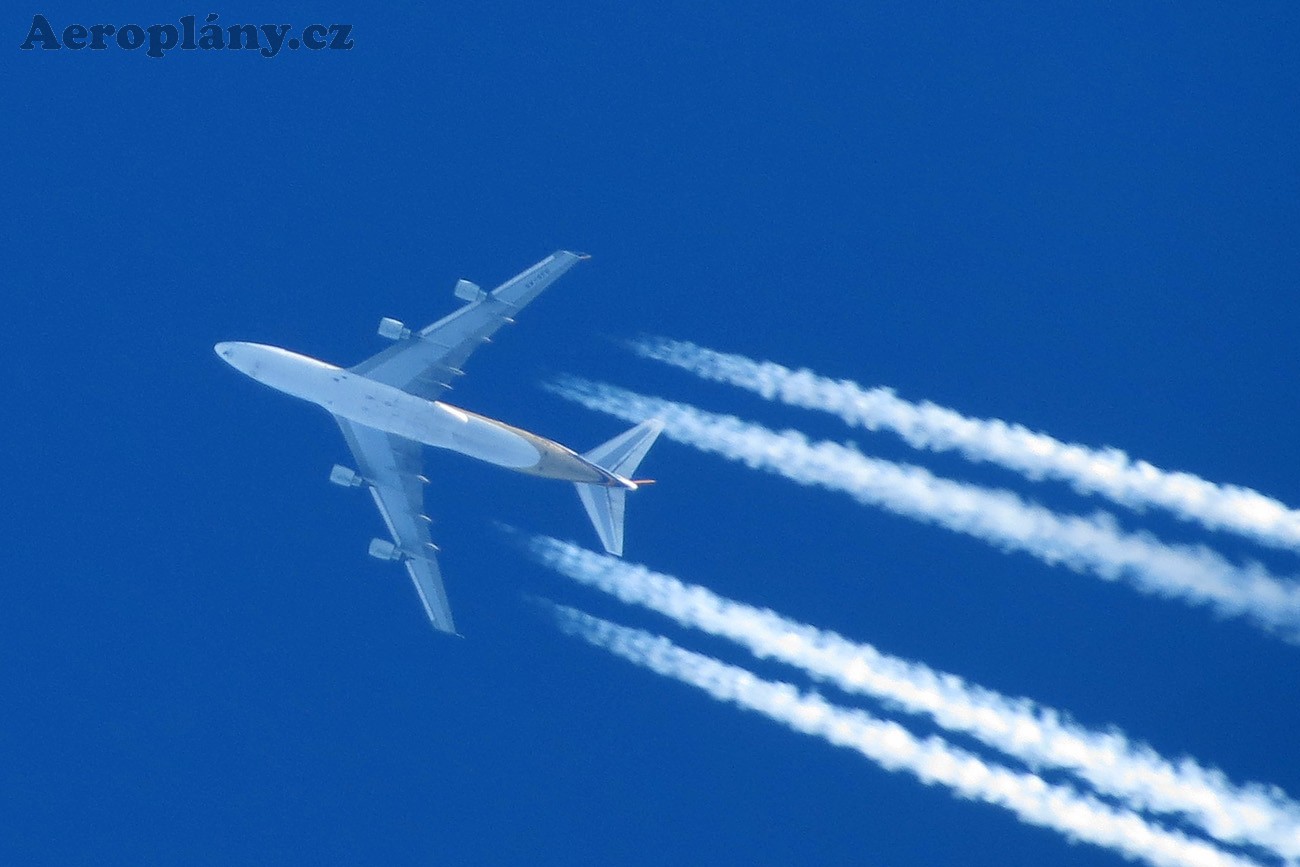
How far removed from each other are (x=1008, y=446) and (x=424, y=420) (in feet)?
71.7

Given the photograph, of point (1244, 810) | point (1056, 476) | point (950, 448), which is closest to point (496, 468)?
point (950, 448)

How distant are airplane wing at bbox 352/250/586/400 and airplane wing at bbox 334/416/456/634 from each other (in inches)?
99.4

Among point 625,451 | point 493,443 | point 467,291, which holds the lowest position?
point 493,443

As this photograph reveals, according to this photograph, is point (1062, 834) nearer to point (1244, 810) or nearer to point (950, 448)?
point (1244, 810)

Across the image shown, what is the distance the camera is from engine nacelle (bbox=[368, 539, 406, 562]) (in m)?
43.7

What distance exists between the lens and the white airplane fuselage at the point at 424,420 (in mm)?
41562

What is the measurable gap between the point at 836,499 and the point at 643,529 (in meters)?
7.50

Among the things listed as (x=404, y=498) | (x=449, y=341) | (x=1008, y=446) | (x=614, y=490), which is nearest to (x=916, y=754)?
(x=1008, y=446)

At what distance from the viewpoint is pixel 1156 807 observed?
4175cm

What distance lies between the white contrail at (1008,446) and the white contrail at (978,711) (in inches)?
321

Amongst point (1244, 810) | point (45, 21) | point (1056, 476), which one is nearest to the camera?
point (1244, 810)

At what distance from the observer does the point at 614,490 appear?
4241 cm

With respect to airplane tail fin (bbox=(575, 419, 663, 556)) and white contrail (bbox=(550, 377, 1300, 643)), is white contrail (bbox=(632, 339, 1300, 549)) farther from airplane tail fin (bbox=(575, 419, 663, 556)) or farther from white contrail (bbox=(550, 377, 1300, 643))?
airplane tail fin (bbox=(575, 419, 663, 556))

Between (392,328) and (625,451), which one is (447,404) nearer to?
(392,328)
